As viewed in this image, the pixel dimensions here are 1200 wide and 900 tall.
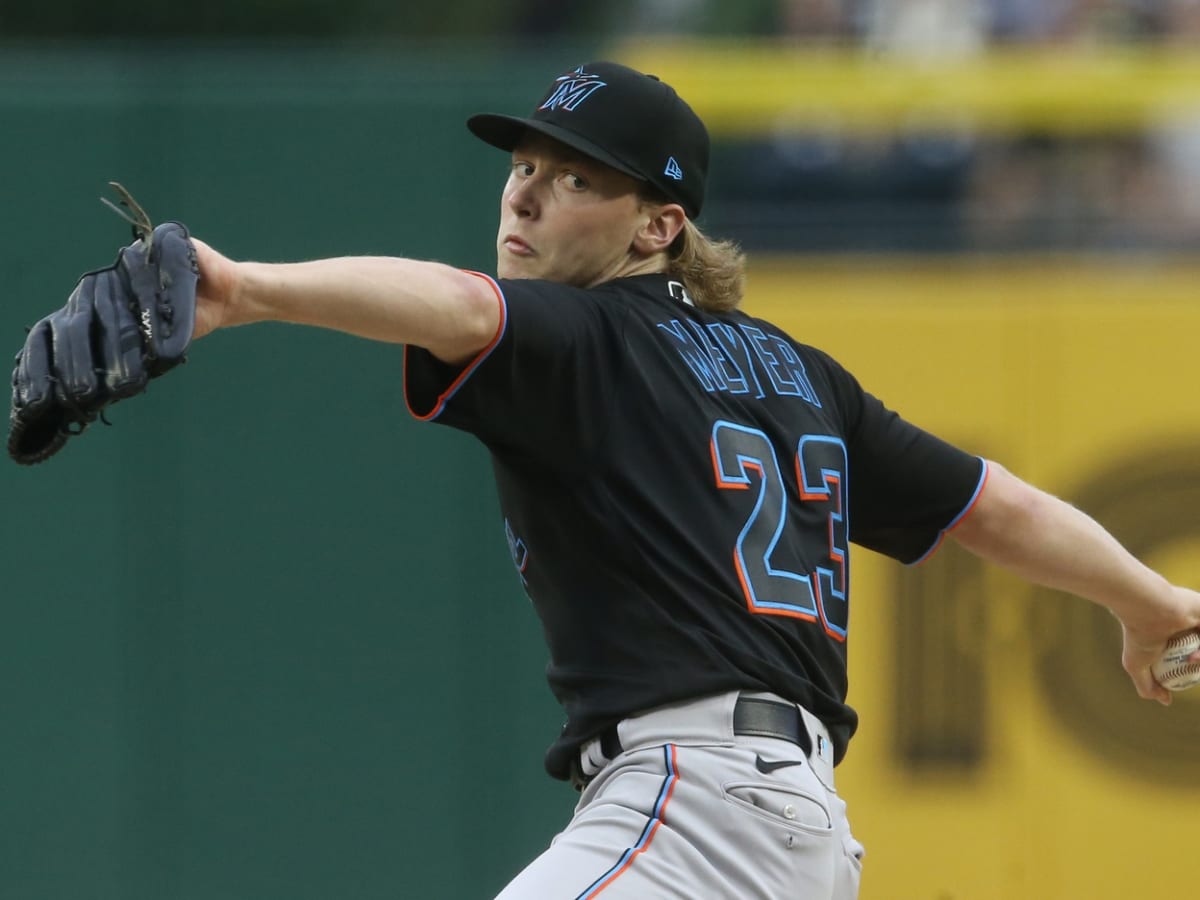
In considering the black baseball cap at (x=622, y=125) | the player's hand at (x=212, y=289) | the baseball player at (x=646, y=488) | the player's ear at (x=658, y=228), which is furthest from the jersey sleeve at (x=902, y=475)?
the player's hand at (x=212, y=289)

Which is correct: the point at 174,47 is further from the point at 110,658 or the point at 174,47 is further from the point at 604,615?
the point at 604,615

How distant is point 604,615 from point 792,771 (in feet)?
1.32

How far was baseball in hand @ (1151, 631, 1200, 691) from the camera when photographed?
374cm

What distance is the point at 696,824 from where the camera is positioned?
2971 mm

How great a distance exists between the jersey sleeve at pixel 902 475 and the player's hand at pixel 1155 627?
42 centimetres

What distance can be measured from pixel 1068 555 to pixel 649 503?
998mm

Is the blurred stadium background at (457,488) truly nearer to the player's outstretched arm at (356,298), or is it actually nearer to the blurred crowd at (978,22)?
the blurred crowd at (978,22)

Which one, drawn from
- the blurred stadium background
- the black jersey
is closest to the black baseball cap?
the black jersey

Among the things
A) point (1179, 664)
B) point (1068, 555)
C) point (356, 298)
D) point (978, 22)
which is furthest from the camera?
point (978, 22)

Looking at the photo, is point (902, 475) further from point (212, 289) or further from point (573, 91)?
point (212, 289)

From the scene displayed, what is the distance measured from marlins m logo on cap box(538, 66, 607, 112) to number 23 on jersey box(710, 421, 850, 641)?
2.11 feet

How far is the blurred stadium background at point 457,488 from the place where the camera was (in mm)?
6441

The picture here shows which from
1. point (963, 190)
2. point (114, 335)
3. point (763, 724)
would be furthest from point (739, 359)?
point (963, 190)

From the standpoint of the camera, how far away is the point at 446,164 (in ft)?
22.6
